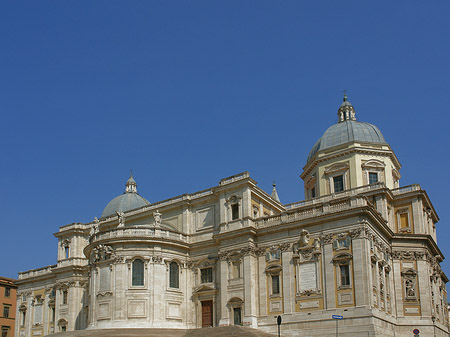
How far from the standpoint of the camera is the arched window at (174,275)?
51.3m

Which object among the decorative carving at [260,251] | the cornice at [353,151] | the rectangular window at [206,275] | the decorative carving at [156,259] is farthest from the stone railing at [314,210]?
the cornice at [353,151]

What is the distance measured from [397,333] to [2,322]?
58.9 meters

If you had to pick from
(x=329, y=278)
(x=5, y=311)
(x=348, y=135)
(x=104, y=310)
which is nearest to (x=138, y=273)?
(x=104, y=310)

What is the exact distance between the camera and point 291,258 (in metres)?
46.6

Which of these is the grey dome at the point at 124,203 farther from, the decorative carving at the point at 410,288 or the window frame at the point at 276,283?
the decorative carving at the point at 410,288

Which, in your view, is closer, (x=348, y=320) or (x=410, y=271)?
(x=348, y=320)

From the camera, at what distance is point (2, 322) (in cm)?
8006

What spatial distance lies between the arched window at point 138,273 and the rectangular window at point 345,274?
18.1m

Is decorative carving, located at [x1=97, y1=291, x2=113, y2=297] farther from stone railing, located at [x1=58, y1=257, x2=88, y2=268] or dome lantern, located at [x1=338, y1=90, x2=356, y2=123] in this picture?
dome lantern, located at [x1=338, y1=90, x2=356, y2=123]

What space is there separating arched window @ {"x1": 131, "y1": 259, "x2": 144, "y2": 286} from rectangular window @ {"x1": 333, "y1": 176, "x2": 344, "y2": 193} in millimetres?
21677

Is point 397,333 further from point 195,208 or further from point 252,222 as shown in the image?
point 195,208

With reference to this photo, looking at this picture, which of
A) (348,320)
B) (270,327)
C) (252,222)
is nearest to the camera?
(348,320)

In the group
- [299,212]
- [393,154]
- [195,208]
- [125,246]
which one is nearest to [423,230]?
[393,154]

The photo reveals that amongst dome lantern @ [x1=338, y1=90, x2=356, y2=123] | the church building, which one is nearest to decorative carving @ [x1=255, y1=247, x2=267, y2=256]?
the church building
